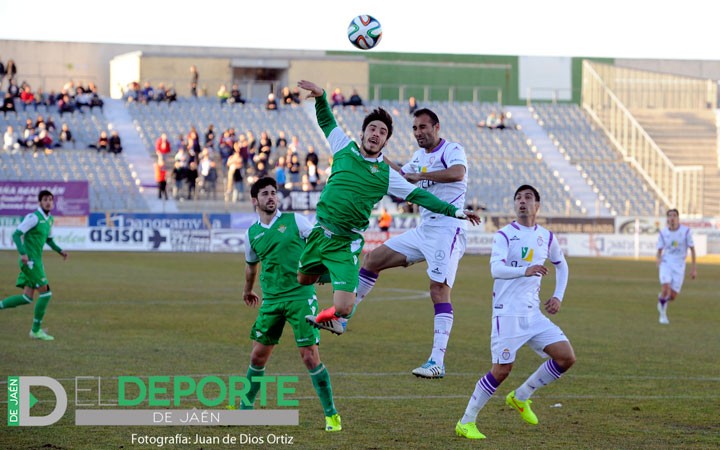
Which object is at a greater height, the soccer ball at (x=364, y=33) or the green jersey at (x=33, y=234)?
the soccer ball at (x=364, y=33)

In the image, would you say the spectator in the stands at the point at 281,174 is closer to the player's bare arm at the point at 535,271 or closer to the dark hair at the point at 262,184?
the dark hair at the point at 262,184

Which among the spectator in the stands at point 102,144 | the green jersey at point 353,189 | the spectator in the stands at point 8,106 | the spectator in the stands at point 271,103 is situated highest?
the spectator in the stands at point 271,103

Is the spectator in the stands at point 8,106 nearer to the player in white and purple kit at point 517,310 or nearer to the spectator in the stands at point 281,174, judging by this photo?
the spectator in the stands at point 281,174

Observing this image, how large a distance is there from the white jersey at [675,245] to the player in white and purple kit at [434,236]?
1281 centimetres

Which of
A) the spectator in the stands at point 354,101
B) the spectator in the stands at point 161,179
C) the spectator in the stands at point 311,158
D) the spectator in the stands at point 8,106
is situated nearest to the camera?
the spectator in the stands at point 161,179

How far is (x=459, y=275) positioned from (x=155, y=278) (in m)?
9.89

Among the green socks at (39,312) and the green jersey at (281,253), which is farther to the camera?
the green socks at (39,312)

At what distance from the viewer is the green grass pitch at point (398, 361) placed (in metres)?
10.4

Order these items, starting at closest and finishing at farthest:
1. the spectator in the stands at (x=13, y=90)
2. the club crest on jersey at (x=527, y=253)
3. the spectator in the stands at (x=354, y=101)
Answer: the club crest on jersey at (x=527, y=253) → the spectator in the stands at (x=13, y=90) → the spectator in the stands at (x=354, y=101)

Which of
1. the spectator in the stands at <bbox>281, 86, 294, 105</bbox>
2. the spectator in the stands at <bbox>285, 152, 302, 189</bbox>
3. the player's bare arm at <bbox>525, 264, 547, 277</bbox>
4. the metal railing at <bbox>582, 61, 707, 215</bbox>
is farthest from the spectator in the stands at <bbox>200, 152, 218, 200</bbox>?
the player's bare arm at <bbox>525, 264, 547, 277</bbox>

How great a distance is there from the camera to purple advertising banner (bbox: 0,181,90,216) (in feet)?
150

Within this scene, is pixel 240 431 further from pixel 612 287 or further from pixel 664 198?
pixel 664 198

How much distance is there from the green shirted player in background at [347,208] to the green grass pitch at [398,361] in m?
1.25

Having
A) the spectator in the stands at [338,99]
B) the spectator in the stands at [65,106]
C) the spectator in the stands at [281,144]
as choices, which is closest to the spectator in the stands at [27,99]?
the spectator in the stands at [65,106]
